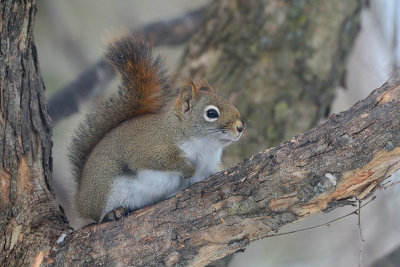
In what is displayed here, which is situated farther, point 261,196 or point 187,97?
point 187,97

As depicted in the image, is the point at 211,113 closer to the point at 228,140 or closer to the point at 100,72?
the point at 228,140

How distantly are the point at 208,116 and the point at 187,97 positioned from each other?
15cm

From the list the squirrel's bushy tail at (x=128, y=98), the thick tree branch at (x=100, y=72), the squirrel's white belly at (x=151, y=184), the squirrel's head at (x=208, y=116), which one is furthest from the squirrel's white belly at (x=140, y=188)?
the thick tree branch at (x=100, y=72)

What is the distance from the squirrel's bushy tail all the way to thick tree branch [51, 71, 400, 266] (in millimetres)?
683

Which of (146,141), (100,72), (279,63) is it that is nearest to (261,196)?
(146,141)

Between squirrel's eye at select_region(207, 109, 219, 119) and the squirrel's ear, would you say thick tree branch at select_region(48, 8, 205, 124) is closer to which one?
the squirrel's ear

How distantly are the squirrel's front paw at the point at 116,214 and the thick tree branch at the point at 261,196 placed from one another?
0.16m

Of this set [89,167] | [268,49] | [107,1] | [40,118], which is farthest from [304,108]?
[107,1]

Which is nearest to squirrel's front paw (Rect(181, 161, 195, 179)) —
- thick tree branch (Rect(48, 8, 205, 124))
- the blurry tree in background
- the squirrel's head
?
the squirrel's head

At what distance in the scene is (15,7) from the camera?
223 centimetres

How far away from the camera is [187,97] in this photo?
2527 mm

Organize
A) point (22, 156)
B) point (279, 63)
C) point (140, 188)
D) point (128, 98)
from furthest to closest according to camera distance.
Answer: point (279, 63)
point (128, 98)
point (140, 188)
point (22, 156)

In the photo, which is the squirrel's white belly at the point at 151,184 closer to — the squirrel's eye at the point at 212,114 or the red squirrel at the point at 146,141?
the red squirrel at the point at 146,141

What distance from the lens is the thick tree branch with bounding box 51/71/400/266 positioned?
65.8 inches
